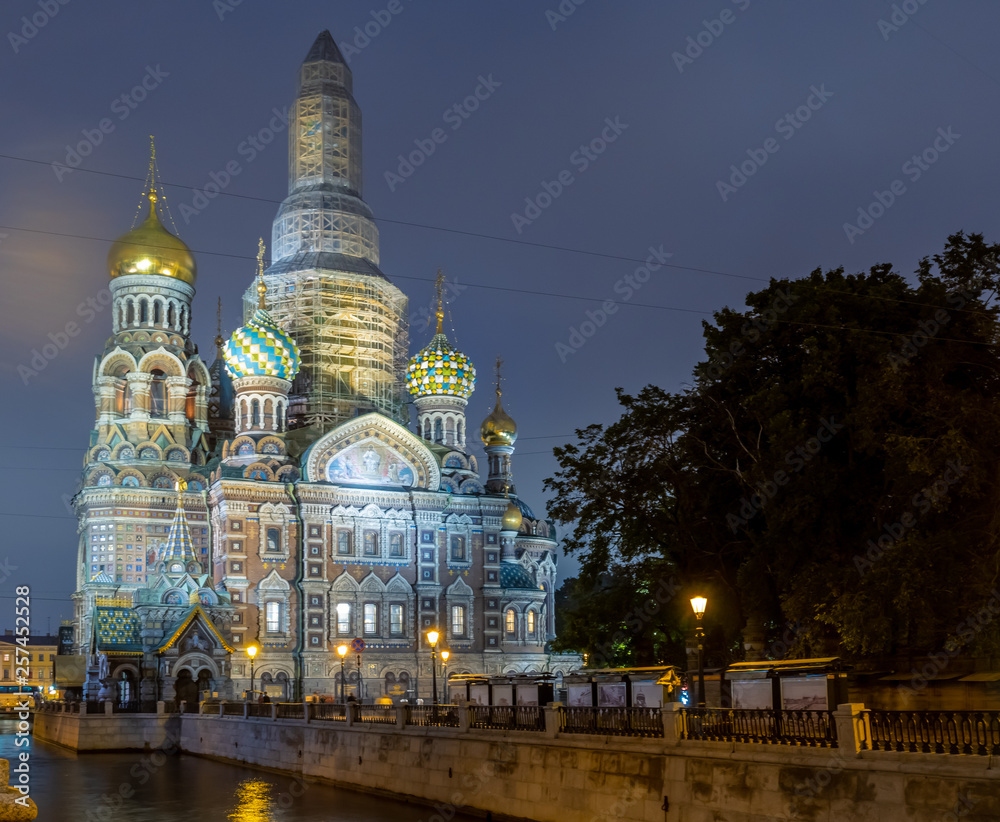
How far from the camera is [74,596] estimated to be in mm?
59656

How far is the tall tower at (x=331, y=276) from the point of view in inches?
2527

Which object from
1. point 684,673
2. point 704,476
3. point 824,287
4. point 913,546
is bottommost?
point 684,673

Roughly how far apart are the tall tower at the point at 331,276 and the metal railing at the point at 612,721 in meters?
38.8

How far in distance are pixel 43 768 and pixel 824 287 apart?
28.6 metres

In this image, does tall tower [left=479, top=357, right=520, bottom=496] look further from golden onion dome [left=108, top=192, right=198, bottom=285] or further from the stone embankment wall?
the stone embankment wall

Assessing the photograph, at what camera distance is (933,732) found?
16969 mm

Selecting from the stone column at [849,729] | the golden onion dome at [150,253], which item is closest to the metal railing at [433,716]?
the stone column at [849,729]

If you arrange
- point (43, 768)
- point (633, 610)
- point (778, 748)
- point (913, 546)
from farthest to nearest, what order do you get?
point (43, 768), point (633, 610), point (913, 546), point (778, 748)

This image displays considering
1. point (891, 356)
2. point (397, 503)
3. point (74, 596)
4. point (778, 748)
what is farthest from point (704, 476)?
point (74, 596)

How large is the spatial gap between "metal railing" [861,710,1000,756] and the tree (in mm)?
5860

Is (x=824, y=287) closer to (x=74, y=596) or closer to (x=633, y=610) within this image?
(x=633, y=610)

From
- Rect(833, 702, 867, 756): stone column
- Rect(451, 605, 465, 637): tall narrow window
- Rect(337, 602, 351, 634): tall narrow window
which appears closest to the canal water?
Rect(833, 702, 867, 756): stone column

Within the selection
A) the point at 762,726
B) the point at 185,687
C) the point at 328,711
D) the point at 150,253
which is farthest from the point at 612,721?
the point at 150,253

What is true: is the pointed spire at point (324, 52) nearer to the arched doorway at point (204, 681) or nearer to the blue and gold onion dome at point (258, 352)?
the blue and gold onion dome at point (258, 352)
